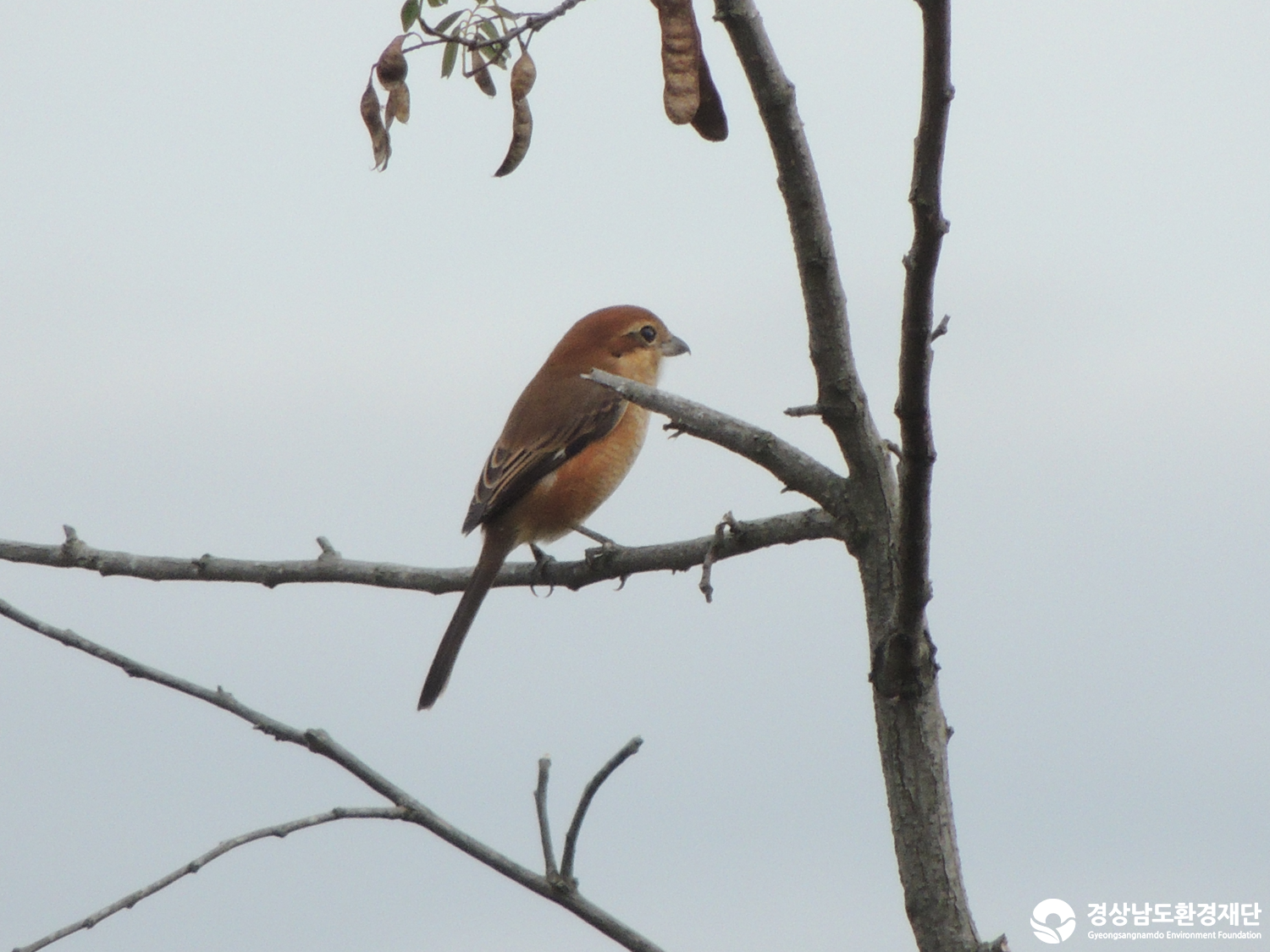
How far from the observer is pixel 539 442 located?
597 centimetres

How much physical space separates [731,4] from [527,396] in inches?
174

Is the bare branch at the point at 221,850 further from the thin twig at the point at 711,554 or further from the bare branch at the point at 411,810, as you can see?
the thin twig at the point at 711,554

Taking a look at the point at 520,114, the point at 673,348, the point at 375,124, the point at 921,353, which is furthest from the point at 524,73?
the point at 673,348

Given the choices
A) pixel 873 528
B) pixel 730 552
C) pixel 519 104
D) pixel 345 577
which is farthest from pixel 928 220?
pixel 345 577

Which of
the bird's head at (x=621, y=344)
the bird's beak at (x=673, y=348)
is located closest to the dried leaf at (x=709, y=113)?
the bird's head at (x=621, y=344)

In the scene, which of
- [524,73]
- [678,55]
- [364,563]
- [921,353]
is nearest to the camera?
[921,353]

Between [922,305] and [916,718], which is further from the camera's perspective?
[916,718]

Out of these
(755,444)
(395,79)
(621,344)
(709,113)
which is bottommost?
(755,444)

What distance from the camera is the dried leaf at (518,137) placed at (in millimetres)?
2896

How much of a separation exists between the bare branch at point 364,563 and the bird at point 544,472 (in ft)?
3.66

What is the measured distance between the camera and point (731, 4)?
2283 millimetres

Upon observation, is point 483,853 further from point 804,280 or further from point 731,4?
point 731,4

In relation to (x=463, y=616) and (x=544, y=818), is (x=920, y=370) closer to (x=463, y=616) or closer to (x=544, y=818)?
(x=544, y=818)

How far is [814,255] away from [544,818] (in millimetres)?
1095
